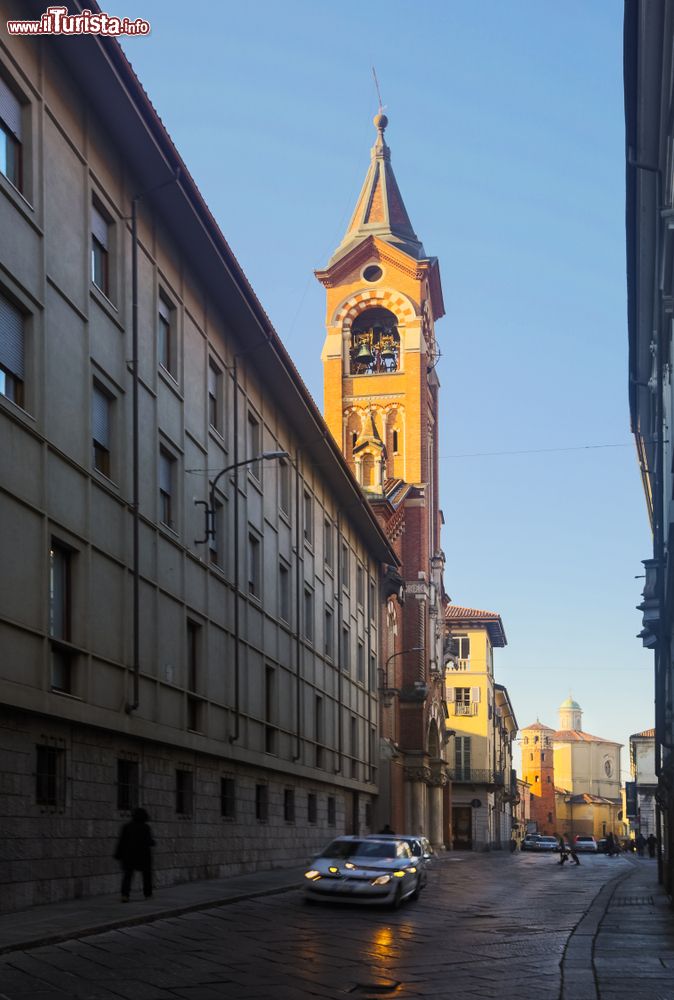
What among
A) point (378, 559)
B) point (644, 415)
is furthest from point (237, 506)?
point (378, 559)

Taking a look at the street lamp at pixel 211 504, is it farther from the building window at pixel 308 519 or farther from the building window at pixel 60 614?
the building window at pixel 308 519

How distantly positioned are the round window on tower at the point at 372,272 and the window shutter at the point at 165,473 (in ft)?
165

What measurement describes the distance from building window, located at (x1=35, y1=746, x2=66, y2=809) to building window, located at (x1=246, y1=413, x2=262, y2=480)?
45.1ft

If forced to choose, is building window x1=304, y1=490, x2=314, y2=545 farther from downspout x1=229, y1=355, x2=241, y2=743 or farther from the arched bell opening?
the arched bell opening

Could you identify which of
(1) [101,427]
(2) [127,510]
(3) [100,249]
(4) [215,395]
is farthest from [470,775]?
(3) [100,249]

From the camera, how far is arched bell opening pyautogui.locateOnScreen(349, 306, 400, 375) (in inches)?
2933

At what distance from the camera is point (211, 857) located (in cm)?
2684

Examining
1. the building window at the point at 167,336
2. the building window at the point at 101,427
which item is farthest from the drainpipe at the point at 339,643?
the building window at the point at 101,427

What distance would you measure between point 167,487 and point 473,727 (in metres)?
70.1

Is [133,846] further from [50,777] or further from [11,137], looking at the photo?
[11,137]

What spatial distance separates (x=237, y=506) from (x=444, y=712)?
48906 millimetres

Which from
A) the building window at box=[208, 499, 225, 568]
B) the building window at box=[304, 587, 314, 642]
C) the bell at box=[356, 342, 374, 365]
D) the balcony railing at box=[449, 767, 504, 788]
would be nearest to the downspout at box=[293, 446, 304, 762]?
the building window at box=[304, 587, 314, 642]

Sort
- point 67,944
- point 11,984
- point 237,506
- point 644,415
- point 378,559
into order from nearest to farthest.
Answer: point 11,984
point 67,944
point 237,506
point 644,415
point 378,559

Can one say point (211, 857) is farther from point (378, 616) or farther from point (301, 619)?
point (378, 616)
